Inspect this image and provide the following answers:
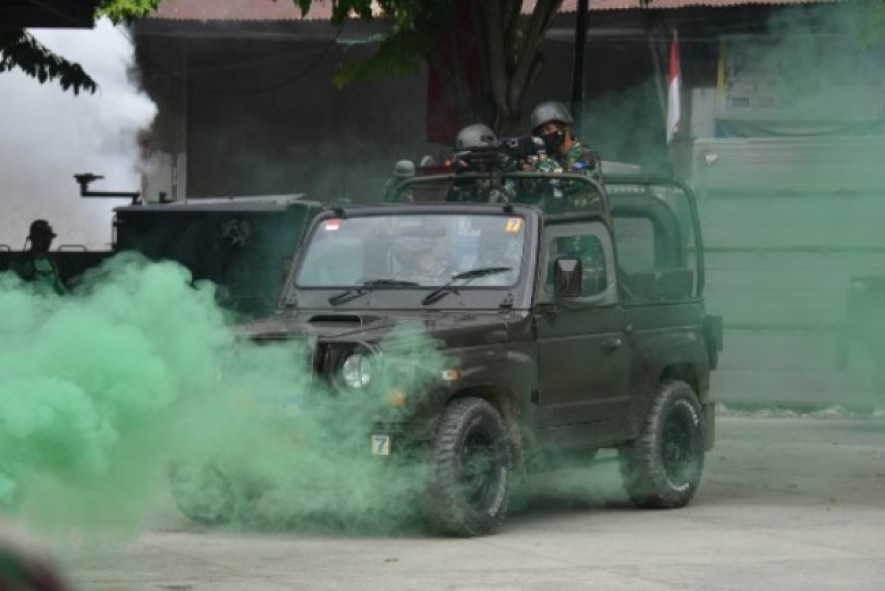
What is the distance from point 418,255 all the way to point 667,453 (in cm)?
215

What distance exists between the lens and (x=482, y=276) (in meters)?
10.0

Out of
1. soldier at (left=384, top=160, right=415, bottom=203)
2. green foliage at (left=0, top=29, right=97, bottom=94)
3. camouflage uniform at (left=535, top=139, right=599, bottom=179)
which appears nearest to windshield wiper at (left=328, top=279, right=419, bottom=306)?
soldier at (left=384, top=160, right=415, bottom=203)

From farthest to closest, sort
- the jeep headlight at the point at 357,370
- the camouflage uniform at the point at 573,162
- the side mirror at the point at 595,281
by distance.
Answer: the camouflage uniform at the point at 573,162 < the side mirror at the point at 595,281 < the jeep headlight at the point at 357,370

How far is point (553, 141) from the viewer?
38.5 feet

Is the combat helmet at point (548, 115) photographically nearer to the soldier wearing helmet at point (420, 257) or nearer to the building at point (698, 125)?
the soldier wearing helmet at point (420, 257)

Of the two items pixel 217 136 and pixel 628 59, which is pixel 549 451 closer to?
pixel 628 59

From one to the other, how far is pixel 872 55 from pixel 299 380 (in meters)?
12.8

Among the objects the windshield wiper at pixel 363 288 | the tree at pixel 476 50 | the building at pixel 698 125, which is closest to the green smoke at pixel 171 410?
the windshield wiper at pixel 363 288

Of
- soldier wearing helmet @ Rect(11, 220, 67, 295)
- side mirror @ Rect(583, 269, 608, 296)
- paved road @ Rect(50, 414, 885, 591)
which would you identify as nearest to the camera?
paved road @ Rect(50, 414, 885, 591)

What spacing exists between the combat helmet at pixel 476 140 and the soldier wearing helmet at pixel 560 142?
1.66 ft

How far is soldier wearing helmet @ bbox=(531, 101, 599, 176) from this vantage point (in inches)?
457

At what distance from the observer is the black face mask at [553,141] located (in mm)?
11703

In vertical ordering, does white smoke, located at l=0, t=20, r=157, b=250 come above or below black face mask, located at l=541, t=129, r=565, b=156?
above

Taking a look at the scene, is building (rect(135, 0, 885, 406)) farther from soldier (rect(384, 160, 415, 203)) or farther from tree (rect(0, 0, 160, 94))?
soldier (rect(384, 160, 415, 203))
